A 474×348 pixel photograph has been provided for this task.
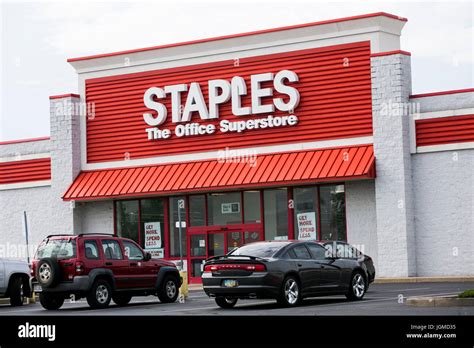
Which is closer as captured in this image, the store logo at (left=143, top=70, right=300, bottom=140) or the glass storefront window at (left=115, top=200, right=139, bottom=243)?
the store logo at (left=143, top=70, right=300, bottom=140)

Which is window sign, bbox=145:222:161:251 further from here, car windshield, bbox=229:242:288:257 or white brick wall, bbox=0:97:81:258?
car windshield, bbox=229:242:288:257

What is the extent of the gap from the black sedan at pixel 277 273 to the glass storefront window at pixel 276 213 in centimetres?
1404

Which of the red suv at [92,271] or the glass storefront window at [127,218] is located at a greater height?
the glass storefront window at [127,218]

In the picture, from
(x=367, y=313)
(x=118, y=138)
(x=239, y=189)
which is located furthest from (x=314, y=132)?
(x=367, y=313)

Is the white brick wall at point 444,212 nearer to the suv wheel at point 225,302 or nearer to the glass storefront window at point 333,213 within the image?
the glass storefront window at point 333,213

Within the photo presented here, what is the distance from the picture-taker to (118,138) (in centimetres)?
4122

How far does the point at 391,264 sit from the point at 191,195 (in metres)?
8.86

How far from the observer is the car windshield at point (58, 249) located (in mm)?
23531

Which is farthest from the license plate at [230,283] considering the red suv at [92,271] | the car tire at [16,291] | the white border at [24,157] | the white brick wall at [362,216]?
the white border at [24,157]

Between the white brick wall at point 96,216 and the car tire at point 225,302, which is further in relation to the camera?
the white brick wall at point 96,216

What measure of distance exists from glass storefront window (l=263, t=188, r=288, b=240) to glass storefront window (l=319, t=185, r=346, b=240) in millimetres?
1515

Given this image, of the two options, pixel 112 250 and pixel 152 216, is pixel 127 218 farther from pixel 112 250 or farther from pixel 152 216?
pixel 112 250

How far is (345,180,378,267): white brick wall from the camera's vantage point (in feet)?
117
